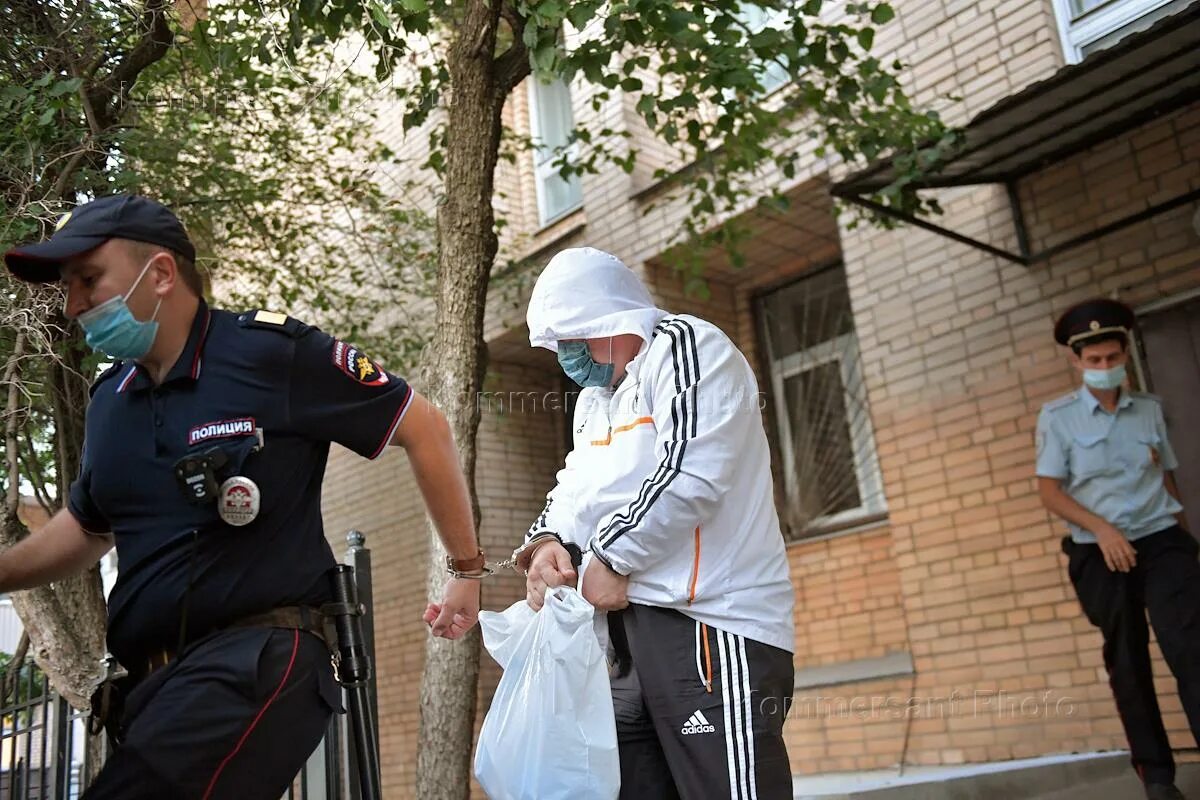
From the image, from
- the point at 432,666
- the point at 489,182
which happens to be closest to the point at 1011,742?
the point at 432,666

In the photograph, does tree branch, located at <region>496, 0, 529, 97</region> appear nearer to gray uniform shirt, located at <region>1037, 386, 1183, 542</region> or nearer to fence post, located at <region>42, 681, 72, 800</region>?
gray uniform shirt, located at <region>1037, 386, 1183, 542</region>

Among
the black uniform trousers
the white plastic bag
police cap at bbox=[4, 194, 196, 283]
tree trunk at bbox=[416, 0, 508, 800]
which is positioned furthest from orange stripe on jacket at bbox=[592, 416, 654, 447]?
tree trunk at bbox=[416, 0, 508, 800]

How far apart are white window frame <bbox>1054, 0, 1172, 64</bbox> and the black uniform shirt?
5.67 meters

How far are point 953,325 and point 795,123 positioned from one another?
2.08 meters

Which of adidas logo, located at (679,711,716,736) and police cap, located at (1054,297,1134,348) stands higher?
police cap, located at (1054,297,1134,348)

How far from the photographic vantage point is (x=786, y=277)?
937 cm

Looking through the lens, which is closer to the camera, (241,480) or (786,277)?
(241,480)

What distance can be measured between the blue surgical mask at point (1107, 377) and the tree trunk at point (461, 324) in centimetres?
286

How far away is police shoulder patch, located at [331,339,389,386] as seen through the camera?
233 cm

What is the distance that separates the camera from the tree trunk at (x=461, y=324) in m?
4.95

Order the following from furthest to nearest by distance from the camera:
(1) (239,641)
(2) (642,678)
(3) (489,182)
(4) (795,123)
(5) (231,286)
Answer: (5) (231,286), (4) (795,123), (3) (489,182), (2) (642,678), (1) (239,641)

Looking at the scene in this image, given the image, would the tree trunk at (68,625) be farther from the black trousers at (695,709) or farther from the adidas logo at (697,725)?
the adidas logo at (697,725)

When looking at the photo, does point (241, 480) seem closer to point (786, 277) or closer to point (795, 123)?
point (795, 123)

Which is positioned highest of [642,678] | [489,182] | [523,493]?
[489,182]
